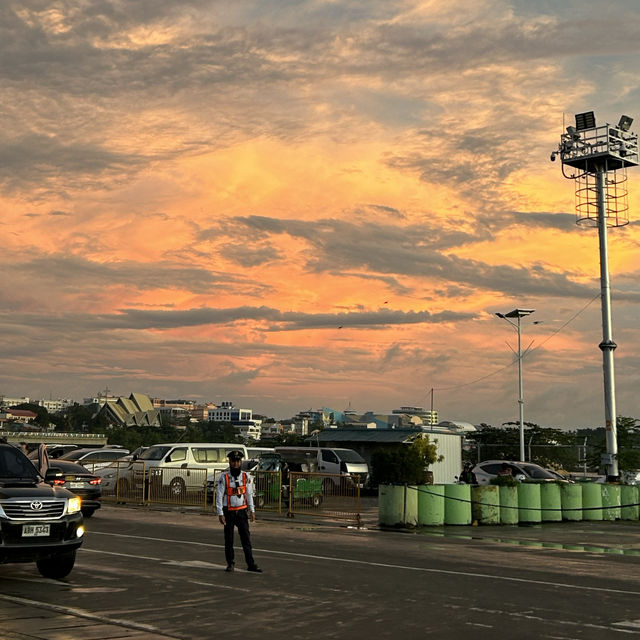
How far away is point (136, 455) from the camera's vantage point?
3525cm

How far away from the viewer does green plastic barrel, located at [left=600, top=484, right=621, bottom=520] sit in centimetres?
3021

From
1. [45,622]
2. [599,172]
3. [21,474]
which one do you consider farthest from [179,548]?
[599,172]

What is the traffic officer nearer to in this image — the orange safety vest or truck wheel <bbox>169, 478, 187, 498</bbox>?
the orange safety vest

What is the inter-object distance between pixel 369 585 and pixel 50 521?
4.31m

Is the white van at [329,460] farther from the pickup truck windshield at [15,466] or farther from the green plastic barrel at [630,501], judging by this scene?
the pickup truck windshield at [15,466]

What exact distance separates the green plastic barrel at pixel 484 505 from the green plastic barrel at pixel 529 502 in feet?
4.17

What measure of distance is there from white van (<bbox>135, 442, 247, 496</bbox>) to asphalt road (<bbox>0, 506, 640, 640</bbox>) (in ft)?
33.6

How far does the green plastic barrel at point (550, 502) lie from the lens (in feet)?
90.7

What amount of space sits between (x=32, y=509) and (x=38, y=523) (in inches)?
7.6

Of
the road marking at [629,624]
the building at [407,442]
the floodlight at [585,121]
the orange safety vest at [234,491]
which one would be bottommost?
the road marking at [629,624]

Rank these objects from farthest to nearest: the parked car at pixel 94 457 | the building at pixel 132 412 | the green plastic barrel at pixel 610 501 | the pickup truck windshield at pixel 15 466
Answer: the building at pixel 132 412
the parked car at pixel 94 457
the green plastic barrel at pixel 610 501
the pickup truck windshield at pixel 15 466

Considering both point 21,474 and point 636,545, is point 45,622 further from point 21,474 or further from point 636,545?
point 636,545

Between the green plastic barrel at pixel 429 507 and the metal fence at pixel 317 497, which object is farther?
the metal fence at pixel 317 497

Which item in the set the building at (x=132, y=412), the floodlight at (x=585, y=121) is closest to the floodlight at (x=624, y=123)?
the floodlight at (x=585, y=121)
